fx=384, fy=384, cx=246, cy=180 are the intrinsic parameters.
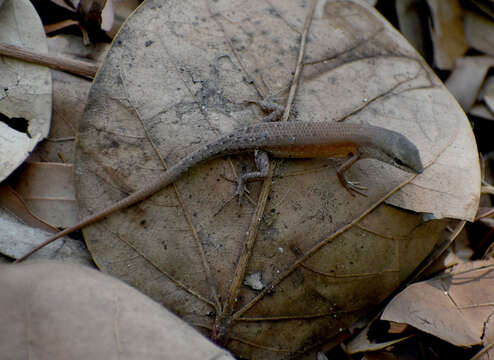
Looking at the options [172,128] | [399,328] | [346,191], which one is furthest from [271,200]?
[399,328]

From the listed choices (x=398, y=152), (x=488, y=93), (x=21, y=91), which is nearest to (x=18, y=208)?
(x=21, y=91)

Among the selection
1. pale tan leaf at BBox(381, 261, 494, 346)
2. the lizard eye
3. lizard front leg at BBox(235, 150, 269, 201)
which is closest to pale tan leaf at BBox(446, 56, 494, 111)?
the lizard eye

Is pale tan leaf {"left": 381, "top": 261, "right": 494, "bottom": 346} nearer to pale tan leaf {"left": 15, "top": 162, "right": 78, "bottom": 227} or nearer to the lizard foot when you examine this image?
the lizard foot

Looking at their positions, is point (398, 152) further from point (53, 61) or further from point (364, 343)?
point (53, 61)

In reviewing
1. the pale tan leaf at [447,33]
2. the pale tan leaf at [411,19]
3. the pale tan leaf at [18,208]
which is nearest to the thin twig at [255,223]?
the pale tan leaf at [18,208]

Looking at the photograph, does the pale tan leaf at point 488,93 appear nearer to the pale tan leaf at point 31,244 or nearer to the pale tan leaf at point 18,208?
the pale tan leaf at point 31,244

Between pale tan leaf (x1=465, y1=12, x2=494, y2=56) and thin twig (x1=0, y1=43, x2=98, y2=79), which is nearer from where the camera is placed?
thin twig (x1=0, y1=43, x2=98, y2=79)

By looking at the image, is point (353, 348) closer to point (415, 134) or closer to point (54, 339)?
point (415, 134)
